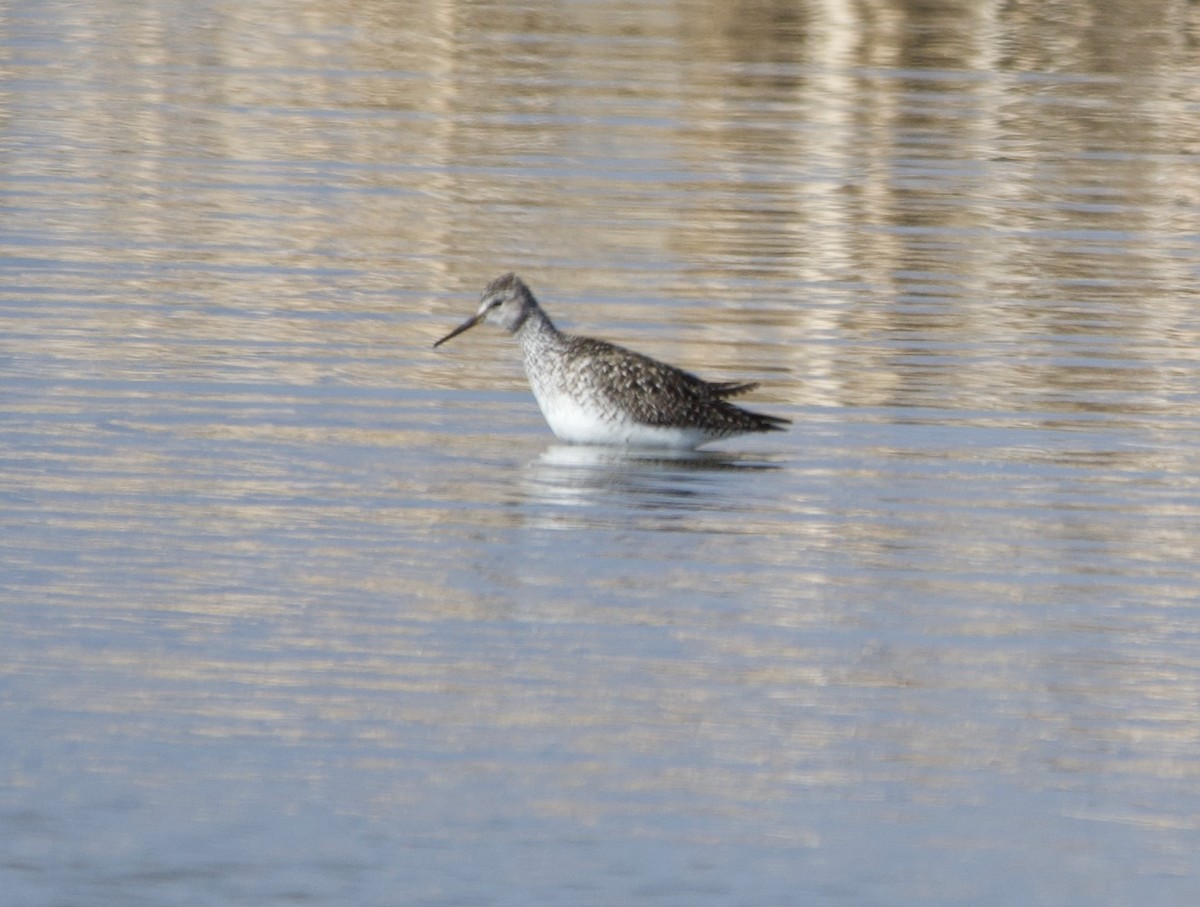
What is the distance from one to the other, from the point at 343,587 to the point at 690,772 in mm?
2604

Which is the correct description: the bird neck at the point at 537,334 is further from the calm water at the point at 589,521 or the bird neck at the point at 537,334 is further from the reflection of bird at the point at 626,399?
A: the calm water at the point at 589,521

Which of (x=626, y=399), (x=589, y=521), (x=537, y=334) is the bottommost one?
(x=589, y=521)

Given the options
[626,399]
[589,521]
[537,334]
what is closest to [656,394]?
[626,399]

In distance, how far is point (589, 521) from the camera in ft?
43.5

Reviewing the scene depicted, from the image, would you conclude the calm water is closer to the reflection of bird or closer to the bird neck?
the reflection of bird

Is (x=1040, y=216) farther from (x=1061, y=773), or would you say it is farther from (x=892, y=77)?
(x=1061, y=773)

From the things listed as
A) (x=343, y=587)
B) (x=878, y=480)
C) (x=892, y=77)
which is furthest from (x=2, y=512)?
(x=892, y=77)

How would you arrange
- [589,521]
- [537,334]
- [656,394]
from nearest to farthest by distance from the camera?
1. [589,521]
2. [656,394]
3. [537,334]

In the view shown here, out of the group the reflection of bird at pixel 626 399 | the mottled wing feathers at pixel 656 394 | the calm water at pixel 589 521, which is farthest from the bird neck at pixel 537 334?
the calm water at pixel 589 521

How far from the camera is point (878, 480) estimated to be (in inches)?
558

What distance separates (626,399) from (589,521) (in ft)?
5.36

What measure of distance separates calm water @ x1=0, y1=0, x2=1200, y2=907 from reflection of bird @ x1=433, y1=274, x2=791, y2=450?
16 cm

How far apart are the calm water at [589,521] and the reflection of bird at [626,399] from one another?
0.16 metres

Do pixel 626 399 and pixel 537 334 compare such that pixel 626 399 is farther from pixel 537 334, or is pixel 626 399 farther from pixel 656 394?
pixel 537 334
